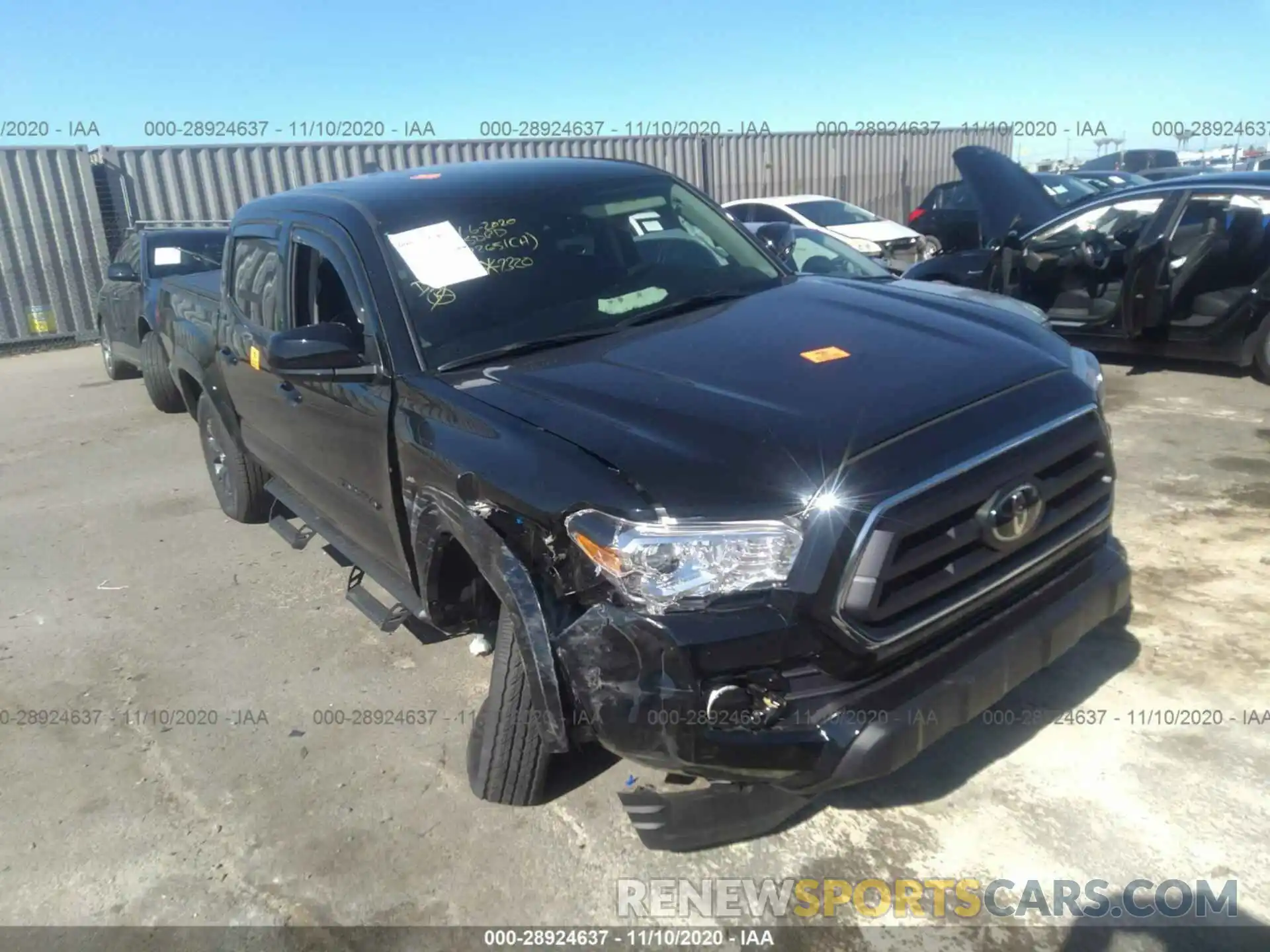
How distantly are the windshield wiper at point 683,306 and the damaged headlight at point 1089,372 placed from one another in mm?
1134

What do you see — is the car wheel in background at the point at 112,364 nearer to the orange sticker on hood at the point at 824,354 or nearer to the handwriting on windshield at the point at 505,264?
the handwriting on windshield at the point at 505,264

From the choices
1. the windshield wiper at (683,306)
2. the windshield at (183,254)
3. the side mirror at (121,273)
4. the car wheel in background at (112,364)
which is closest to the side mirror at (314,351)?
the windshield wiper at (683,306)

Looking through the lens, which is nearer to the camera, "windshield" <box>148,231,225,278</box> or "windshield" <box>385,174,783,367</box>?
"windshield" <box>385,174,783,367</box>

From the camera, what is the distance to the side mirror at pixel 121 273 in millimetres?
7945

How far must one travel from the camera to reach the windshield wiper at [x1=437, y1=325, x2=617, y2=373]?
9.81ft

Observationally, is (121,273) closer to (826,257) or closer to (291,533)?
(291,533)

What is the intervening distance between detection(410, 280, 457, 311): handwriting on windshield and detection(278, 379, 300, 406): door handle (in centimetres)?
100

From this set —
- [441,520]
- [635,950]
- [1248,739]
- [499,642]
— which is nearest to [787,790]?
[635,950]

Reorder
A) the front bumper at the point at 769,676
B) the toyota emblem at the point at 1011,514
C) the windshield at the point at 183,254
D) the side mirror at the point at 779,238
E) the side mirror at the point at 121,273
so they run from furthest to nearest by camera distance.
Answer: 1. the windshield at the point at 183,254
2. the side mirror at the point at 121,273
3. the side mirror at the point at 779,238
4. the toyota emblem at the point at 1011,514
5. the front bumper at the point at 769,676

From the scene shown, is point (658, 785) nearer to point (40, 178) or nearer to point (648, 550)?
point (648, 550)

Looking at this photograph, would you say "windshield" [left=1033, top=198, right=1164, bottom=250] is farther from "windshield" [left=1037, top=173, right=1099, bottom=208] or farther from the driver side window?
"windshield" [left=1037, top=173, right=1099, bottom=208]

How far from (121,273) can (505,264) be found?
20.3 ft

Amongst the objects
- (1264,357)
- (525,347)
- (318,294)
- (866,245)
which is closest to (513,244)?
(525,347)

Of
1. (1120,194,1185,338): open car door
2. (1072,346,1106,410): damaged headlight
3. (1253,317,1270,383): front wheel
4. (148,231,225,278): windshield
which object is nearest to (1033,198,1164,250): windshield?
(1120,194,1185,338): open car door
